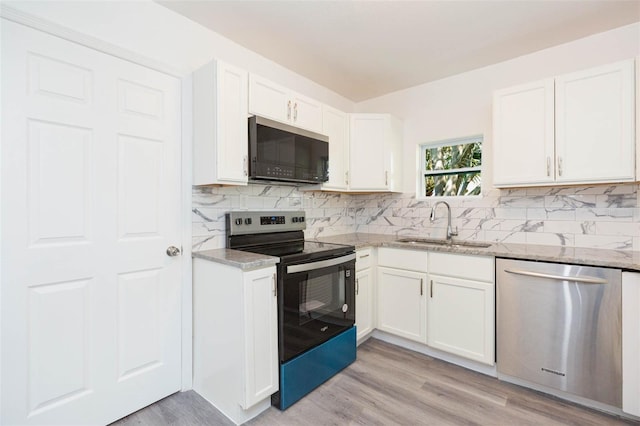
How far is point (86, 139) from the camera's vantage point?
159 cm

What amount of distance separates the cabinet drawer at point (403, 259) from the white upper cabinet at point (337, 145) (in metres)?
0.75

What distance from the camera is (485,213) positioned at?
8.91 ft

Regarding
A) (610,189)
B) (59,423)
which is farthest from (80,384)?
(610,189)

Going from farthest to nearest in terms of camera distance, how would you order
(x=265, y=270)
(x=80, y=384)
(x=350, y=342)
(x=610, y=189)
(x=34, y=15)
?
(x=350, y=342), (x=610, y=189), (x=265, y=270), (x=80, y=384), (x=34, y=15)

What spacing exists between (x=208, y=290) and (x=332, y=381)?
1.08 metres

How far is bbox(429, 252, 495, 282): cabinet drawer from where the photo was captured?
84.4 inches

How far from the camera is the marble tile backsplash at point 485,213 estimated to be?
6.98 feet

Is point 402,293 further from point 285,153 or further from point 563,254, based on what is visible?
point 285,153

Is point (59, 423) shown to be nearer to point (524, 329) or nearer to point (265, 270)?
point (265, 270)

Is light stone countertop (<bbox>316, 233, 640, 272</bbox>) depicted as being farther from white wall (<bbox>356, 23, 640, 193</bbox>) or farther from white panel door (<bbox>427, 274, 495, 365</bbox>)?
white wall (<bbox>356, 23, 640, 193</bbox>)

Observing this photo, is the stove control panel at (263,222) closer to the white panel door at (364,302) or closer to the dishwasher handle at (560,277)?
the white panel door at (364,302)

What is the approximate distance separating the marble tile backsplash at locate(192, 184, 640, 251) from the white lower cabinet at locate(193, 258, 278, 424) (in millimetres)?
464

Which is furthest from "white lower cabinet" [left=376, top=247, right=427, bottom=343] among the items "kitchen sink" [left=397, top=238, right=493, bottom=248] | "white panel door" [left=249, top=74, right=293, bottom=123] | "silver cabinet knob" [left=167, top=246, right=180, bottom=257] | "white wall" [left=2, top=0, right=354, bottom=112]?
"white wall" [left=2, top=0, right=354, bottom=112]

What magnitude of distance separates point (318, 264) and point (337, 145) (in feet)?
4.23
